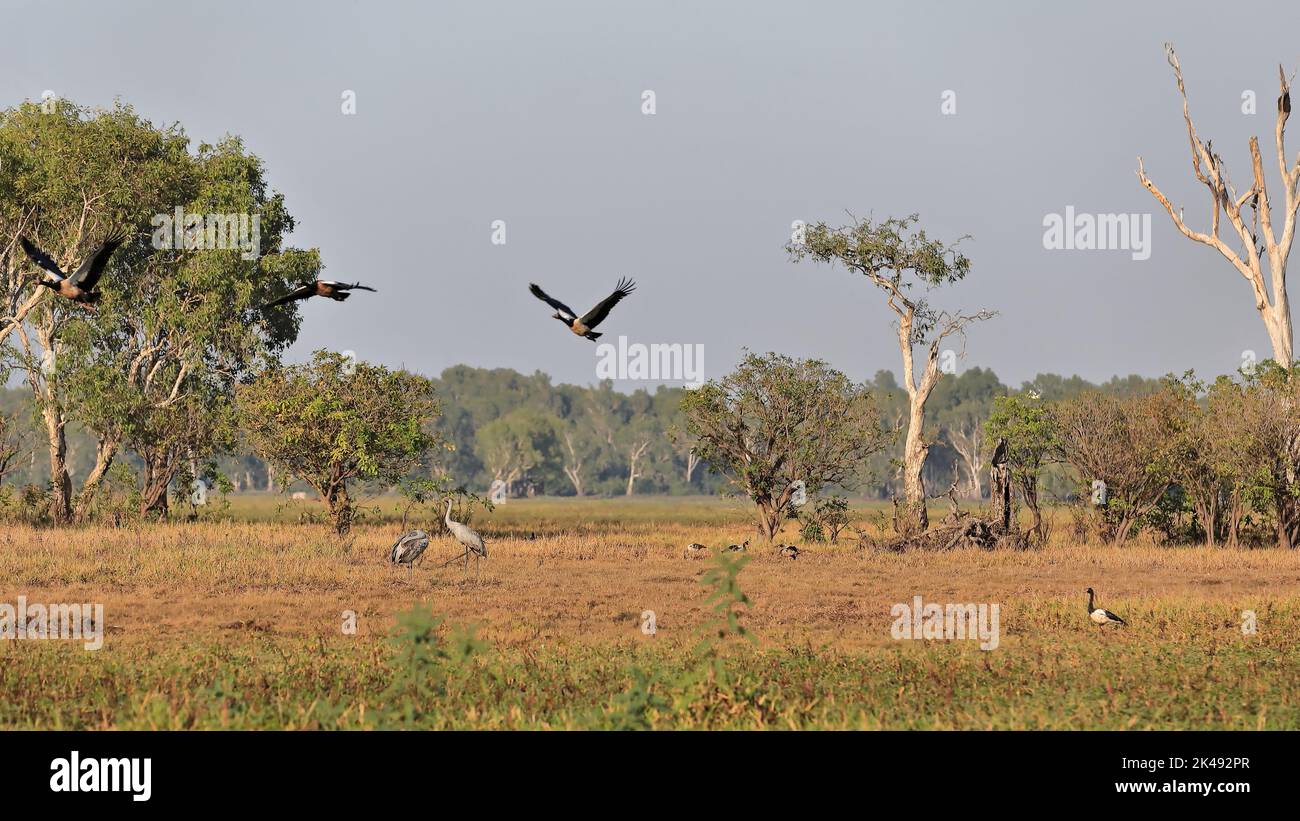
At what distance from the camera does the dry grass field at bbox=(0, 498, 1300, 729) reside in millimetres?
11227

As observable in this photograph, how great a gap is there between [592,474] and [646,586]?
403 ft

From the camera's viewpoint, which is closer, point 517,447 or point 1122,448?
point 1122,448

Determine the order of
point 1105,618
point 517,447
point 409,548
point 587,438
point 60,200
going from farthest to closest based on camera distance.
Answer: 1. point 587,438
2. point 517,447
3. point 60,200
4. point 409,548
5. point 1105,618

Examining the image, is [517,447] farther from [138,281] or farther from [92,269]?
[92,269]

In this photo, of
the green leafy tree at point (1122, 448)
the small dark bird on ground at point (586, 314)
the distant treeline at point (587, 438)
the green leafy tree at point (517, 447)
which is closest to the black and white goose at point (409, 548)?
the small dark bird on ground at point (586, 314)

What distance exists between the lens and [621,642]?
17.0 m

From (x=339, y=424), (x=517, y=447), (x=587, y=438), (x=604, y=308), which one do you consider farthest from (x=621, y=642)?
(x=587, y=438)

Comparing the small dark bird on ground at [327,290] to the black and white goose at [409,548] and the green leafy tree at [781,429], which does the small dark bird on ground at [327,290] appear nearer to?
the black and white goose at [409,548]

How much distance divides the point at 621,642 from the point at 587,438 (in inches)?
5440

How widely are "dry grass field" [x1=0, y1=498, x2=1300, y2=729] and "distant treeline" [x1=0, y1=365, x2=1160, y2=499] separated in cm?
8902

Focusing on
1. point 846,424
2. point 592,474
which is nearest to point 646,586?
point 846,424

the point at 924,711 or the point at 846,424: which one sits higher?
the point at 846,424
